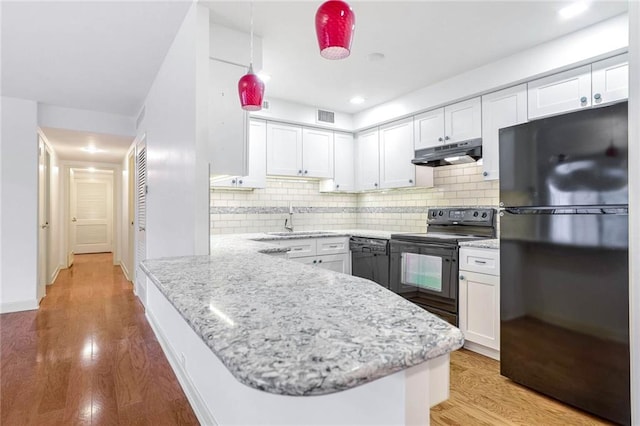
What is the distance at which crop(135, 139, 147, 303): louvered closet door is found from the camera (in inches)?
153

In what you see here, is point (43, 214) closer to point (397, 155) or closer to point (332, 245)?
point (332, 245)

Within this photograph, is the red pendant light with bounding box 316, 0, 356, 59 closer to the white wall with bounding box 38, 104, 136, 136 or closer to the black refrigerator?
the black refrigerator

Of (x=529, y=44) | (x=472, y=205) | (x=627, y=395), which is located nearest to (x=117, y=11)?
(x=529, y=44)

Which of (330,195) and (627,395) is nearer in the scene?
(627,395)

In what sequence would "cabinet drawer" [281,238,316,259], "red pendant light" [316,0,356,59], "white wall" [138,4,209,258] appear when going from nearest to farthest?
"red pendant light" [316,0,356,59] → "white wall" [138,4,209,258] → "cabinet drawer" [281,238,316,259]

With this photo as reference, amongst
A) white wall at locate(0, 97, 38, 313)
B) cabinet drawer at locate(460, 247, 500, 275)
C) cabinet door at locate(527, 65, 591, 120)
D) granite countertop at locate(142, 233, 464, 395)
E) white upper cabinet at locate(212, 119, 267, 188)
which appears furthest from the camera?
white wall at locate(0, 97, 38, 313)

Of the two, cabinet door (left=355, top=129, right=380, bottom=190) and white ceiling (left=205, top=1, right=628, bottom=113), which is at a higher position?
white ceiling (left=205, top=1, right=628, bottom=113)

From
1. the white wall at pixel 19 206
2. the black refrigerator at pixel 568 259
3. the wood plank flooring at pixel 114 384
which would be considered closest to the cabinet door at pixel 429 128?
the black refrigerator at pixel 568 259

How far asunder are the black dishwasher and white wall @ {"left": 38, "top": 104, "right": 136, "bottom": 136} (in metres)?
3.57

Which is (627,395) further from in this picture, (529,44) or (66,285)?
(66,285)

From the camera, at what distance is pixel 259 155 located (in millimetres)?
3750

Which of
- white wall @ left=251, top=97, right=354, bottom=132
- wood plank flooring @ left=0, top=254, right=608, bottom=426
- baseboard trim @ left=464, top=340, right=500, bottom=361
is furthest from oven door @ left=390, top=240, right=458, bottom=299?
white wall @ left=251, top=97, right=354, bottom=132

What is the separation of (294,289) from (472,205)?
2857mm

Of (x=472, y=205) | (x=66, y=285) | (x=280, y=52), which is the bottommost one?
(x=66, y=285)
